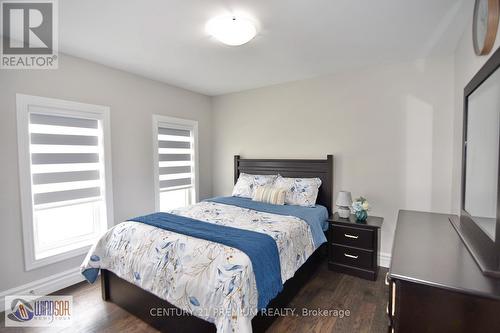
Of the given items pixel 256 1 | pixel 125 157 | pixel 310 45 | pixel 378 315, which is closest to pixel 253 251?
pixel 378 315

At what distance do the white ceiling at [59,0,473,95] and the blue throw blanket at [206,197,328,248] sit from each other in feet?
5.75

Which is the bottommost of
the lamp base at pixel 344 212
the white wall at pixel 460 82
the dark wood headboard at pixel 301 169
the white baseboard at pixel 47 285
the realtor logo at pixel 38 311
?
the realtor logo at pixel 38 311

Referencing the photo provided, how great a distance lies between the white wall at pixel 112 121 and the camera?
2238 mm

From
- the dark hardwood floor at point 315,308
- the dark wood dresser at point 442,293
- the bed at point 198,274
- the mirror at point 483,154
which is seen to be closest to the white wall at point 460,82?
the mirror at point 483,154

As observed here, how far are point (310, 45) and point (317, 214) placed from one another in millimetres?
1845

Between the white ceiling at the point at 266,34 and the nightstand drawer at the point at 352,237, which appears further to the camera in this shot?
the nightstand drawer at the point at 352,237

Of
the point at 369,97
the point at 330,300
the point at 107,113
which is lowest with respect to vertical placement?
the point at 330,300

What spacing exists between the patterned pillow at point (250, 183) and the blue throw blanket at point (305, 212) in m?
0.28

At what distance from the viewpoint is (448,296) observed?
3.30 feet

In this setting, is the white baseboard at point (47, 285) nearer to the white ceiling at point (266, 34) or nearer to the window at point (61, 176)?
the window at point (61, 176)

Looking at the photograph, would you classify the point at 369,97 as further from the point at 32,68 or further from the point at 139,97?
the point at 32,68

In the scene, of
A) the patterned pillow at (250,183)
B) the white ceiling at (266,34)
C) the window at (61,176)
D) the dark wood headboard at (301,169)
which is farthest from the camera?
the patterned pillow at (250,183)

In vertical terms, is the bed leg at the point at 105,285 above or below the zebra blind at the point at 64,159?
below

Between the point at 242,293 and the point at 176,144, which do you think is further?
the point at 176,144
